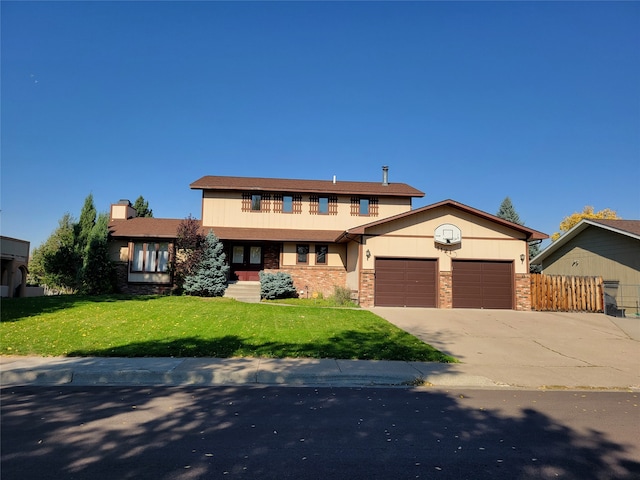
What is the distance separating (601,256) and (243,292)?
1822 centimetres

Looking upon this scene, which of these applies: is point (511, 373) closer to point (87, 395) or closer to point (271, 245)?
point (87, 395)

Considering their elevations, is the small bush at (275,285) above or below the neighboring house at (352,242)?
below

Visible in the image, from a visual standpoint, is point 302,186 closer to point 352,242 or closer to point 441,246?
point 352,242

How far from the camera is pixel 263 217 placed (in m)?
24.3

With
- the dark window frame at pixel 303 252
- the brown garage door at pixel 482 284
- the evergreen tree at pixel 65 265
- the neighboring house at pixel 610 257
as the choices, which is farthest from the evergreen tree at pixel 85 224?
the neighboring house at pixel 610 257

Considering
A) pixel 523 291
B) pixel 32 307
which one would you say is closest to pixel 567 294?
pixel 523 291

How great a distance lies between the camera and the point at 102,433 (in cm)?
433

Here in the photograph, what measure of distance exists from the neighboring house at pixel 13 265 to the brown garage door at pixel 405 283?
1900 centimetres

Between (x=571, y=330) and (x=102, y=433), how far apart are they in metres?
13.9

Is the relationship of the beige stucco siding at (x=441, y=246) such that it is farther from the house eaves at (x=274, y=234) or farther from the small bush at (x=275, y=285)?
the small bush at (x=275, y=285)

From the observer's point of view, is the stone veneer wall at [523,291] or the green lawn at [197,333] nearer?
the green lawn at [197,333]

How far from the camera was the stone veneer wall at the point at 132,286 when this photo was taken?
71.9ft

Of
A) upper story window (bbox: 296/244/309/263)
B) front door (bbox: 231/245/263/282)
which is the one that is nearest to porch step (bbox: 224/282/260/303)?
front door (bbox: 231/245/263/282)

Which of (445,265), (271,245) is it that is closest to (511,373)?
(445,265)
